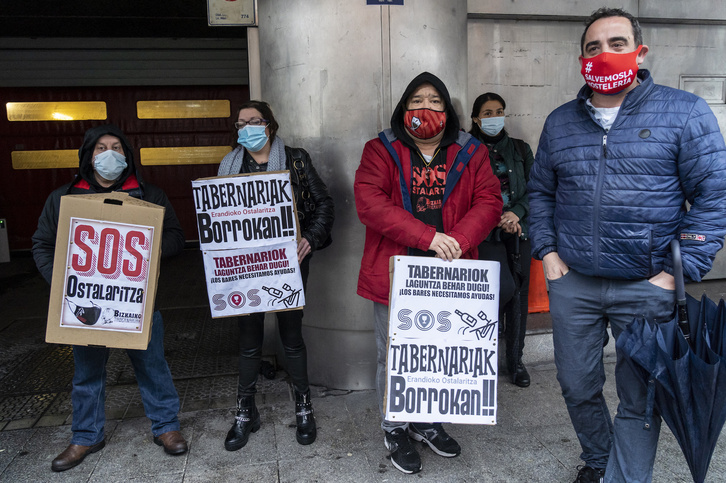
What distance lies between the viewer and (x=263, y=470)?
3018mm

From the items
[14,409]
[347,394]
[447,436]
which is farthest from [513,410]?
[14,409]

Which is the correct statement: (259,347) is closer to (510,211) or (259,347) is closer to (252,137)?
(252,137)

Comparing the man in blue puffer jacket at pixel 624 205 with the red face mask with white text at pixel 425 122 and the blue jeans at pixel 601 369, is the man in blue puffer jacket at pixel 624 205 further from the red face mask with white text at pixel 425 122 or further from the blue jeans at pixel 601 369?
the red face mask with white text at pixel 425 122

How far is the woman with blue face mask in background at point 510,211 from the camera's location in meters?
3.75

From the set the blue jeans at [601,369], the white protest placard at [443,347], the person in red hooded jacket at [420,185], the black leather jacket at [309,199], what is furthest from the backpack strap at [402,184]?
the blue jeans at [601,369]

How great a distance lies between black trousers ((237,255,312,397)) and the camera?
3264 millimetres

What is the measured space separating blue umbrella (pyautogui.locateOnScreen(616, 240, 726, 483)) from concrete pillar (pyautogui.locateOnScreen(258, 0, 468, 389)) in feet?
6.66

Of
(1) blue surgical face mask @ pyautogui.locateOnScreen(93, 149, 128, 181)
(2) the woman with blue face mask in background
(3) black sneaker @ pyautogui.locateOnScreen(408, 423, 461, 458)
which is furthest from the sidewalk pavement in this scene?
(1) blue surgical face mask @ pyautogui.locateOnScreen(93, 149, 128, 181)

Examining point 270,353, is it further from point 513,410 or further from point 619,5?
point 619,5

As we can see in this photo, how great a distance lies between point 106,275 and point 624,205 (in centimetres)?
245

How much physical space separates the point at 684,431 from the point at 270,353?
3.14m

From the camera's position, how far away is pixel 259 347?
3311 mm

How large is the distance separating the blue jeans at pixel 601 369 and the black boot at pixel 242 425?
68.7 inches

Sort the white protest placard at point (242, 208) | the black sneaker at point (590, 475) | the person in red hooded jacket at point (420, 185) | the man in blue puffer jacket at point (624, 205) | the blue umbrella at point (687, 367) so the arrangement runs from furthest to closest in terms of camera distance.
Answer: the white protest placard at point (242, 208), the person in red hooded jacket at point (420, 185), the black sneaker at point (590, 475), the man in blue puffer jacket at point (624, 205), the blue umbrella at point (687, 367)
